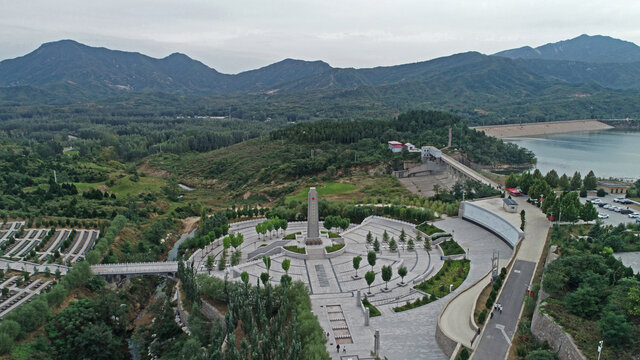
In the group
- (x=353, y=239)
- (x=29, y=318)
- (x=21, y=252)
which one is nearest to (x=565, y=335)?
(x=353, y=239)

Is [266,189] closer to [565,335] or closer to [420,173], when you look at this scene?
[420,173]

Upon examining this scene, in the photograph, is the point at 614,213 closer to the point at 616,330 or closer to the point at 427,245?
the point at 427,245

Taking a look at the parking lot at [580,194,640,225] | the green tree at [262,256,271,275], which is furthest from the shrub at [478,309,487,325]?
the parking lot at [580,194,640,225]

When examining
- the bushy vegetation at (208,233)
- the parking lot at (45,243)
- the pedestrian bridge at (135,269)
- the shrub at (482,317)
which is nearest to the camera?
the shrub at (482,317)

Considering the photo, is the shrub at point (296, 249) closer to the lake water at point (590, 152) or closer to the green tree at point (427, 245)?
the green tree at point (427, 245)

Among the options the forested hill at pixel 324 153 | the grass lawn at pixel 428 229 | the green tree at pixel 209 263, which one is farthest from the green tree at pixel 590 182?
the green tree at pixel 209 263

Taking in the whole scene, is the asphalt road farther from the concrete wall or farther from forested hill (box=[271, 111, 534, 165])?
forested hill (box=[271, 111, 534, 165])
